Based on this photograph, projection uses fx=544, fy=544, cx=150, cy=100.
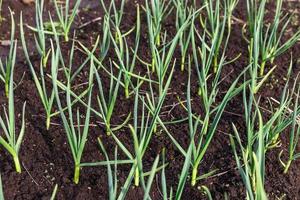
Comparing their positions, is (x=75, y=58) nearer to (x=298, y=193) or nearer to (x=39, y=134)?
(x=39, y=134)

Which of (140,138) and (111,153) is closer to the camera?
(140,138)

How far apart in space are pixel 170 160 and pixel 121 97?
0.43m

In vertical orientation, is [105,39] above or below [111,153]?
above

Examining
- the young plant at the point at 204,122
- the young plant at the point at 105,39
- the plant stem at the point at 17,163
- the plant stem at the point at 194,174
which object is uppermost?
the young plant at the point at 105,39

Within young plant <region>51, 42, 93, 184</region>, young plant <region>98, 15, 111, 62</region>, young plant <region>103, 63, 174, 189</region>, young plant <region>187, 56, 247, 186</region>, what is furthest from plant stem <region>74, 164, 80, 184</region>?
young plant <region>98, 15, 111, 62</region>

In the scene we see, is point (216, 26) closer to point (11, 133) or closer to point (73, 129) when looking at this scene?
point (73, 129)

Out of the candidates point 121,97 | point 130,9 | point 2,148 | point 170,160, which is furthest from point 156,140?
point 130,9

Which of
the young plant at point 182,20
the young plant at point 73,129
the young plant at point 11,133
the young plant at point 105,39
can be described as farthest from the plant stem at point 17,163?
the young plant at point 182,20

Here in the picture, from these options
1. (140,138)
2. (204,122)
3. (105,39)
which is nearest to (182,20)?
(105,39)

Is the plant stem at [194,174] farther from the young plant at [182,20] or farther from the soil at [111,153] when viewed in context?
the young plant at [182,20]

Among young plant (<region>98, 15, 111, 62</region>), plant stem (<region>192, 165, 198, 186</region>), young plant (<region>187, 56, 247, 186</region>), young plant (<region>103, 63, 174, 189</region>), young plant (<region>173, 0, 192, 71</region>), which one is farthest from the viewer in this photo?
young plant (<region>173, 0, 192, 71</region>)

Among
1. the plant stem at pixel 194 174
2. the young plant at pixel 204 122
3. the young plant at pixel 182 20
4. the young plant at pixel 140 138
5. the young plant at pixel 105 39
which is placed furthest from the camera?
the young plant at pixel 182 20

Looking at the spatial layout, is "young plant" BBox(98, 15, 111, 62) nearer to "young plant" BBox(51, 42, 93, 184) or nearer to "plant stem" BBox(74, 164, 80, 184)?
"young plant" BBox(51, 42, 93, 184)

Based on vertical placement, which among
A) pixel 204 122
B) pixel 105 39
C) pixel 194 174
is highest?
pixel 105 39
